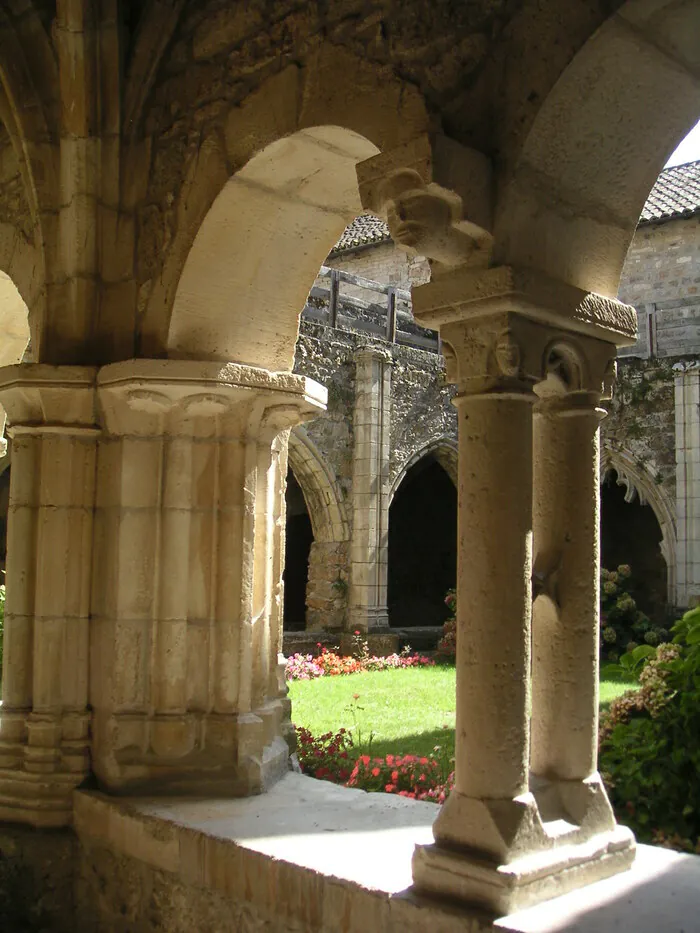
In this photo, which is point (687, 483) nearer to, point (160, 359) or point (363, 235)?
point (363, 235)

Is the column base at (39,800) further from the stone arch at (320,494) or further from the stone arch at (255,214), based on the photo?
the stone arch at (320,494)

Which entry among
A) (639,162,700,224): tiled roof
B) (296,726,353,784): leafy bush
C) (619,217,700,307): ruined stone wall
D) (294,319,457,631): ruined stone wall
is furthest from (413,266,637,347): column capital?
(619,217,700,307): ruined stone wall

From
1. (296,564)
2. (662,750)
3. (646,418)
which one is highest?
(646,418)

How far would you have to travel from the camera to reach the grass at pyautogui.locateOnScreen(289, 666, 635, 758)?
593 cm

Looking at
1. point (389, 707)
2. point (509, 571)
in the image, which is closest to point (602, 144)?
point (509, 571)

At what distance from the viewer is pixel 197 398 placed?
364cm

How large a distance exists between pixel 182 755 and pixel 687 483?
9.81 meters

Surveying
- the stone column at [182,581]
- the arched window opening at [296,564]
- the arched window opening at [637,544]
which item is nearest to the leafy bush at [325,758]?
the stone column at [182,581]

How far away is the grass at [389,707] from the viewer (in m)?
5.93

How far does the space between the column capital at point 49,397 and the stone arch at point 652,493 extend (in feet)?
32.6

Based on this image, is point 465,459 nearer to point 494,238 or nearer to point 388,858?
point 494,238

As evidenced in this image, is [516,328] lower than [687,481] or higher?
lower

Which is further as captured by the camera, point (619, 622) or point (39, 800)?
point (619, 622)

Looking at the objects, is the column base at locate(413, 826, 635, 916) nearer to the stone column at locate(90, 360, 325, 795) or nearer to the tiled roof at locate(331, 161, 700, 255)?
the stone column at locate(90, 360, 325, 795)
